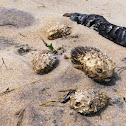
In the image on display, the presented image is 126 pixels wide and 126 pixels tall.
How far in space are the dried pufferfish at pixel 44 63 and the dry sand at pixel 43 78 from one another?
7 cm

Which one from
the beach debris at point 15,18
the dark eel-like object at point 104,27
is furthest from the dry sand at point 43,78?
the dark eel-like object at point 104,27

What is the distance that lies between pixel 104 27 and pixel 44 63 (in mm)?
1561

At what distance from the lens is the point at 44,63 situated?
2658mm

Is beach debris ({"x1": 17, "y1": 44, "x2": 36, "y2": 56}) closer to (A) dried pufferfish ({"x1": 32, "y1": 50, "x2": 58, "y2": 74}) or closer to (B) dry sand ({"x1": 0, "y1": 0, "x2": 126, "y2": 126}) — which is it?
(B) dry sand ({"x1": 0, "y1": 0, "x2": 126, "y2": 126})

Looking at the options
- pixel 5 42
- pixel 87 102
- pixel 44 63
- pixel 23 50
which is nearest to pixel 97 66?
pixel 87 102

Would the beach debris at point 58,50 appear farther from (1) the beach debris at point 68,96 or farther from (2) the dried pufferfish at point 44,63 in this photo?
(1) the beach debris at point 68,96

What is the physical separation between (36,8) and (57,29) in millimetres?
1407

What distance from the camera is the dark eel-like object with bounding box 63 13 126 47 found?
336 cm

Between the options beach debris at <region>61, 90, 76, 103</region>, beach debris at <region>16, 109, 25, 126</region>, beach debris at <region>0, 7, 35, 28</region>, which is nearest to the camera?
beach debris at <region>16, 109, 25, 126</region>

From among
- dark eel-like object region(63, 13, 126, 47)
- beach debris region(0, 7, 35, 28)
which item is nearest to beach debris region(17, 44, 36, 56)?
beach debris region(0, 7, 35, 28)

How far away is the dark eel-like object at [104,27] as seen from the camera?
3.36m

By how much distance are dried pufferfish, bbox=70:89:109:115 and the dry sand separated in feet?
0.26

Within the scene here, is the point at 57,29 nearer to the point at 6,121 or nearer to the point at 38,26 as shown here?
the point at 38,26

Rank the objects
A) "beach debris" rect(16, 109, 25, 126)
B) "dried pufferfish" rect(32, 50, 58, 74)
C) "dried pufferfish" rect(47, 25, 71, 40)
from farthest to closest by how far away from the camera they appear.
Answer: "dried pufferfish" rect(47, 25, 71, 40)
"dried pufferfish" rect(32, 50, 58, 74)
"beach debris" rect(16, 109, 25, 126)
